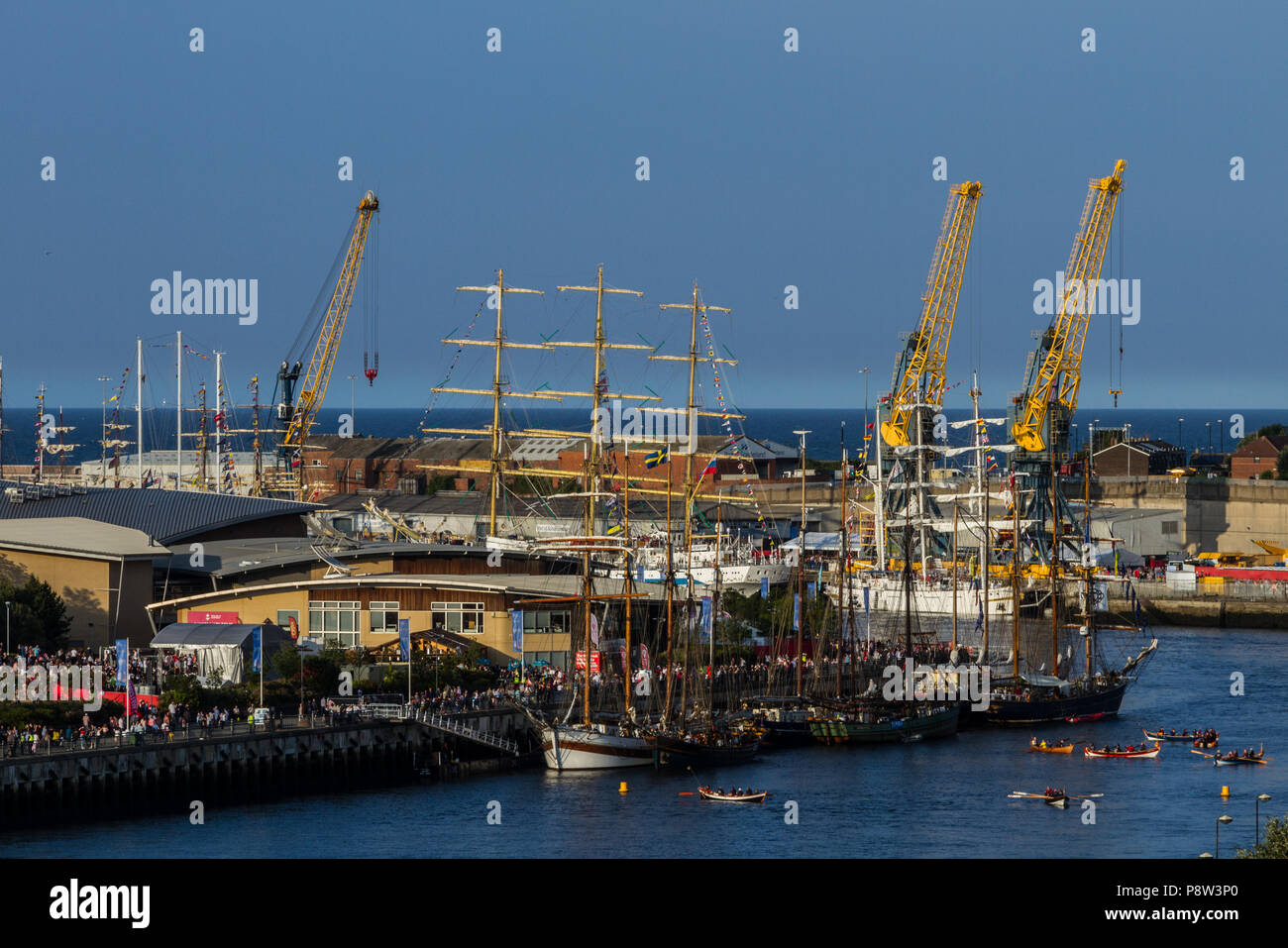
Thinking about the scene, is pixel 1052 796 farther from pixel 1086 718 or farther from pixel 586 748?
pixel 1086 718

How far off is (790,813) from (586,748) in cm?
787

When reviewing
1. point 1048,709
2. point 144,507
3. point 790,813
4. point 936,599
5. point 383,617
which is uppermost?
point 144,507

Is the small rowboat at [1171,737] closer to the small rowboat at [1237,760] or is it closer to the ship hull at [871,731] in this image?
the small rowboat at [1237,760]

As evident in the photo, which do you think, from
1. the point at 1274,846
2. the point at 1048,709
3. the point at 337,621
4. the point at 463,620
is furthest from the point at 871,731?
the point at 1274,846

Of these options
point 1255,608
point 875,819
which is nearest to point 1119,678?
point 875,819

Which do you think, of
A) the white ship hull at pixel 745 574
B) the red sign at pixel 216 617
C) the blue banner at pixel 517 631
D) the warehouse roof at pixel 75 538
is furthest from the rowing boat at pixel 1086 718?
the warehouse roof at pixel 75 538

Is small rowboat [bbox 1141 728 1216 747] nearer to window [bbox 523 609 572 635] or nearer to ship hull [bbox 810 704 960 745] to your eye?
ship hull [bbox 810 704 960 745]

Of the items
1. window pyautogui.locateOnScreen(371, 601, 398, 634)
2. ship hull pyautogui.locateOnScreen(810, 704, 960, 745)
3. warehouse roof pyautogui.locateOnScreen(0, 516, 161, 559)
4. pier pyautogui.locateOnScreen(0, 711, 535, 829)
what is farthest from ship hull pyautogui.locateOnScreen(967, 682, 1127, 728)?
warehouse roof pyautogui.locateOnScreen(0, 516, 161, 559)

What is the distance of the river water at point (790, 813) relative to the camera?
128 feet

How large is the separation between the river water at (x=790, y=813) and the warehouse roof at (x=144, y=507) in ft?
102

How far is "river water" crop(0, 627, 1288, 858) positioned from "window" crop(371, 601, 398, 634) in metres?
11.8

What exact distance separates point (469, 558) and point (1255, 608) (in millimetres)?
44774

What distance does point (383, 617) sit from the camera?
59781mm
